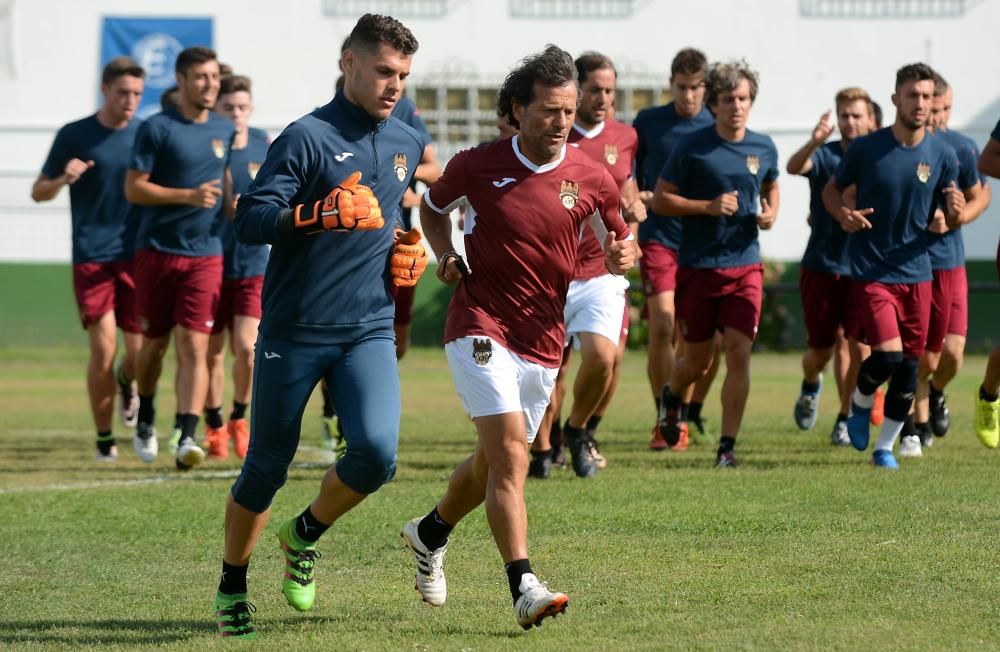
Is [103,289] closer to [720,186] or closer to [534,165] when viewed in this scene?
[720,186]

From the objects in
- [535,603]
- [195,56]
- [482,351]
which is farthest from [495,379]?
[195,56]

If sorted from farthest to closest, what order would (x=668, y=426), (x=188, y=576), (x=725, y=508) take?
(x=668, y=426), (x=725, y=508), (x=188, y=576)

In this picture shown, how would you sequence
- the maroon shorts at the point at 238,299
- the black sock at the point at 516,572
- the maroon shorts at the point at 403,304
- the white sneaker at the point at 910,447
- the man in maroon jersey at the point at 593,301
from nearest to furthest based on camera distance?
the black sock at the point at 516,572, the man in maroon jersey at the point at 593,301, the white sneaker at the point at 910,447, the maroon shorts at the point at 403,304, the maroon shorts at the point at 238,299

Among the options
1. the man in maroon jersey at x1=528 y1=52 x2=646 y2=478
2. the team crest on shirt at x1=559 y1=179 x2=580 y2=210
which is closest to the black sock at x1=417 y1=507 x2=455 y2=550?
the team crest on shirt at x1=559 y1=179 x2=580 y2=210

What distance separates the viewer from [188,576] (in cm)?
736

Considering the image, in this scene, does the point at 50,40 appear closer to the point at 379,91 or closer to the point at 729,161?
the point at 729,161

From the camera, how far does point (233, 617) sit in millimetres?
6113

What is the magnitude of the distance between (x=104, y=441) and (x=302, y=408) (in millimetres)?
6260

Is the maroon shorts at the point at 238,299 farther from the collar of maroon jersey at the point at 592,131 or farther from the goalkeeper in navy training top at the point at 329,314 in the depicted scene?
the goalkeeper in navy training top at the point at 329,314

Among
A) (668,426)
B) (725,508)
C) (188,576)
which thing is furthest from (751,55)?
(188,576)

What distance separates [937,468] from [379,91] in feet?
18.9

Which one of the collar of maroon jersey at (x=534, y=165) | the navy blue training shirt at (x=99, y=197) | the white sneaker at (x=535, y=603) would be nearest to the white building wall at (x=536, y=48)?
the navy blue training shirt at (x=99, y=197)

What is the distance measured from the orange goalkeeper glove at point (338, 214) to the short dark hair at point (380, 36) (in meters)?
0.66

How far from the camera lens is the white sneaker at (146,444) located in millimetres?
11812
